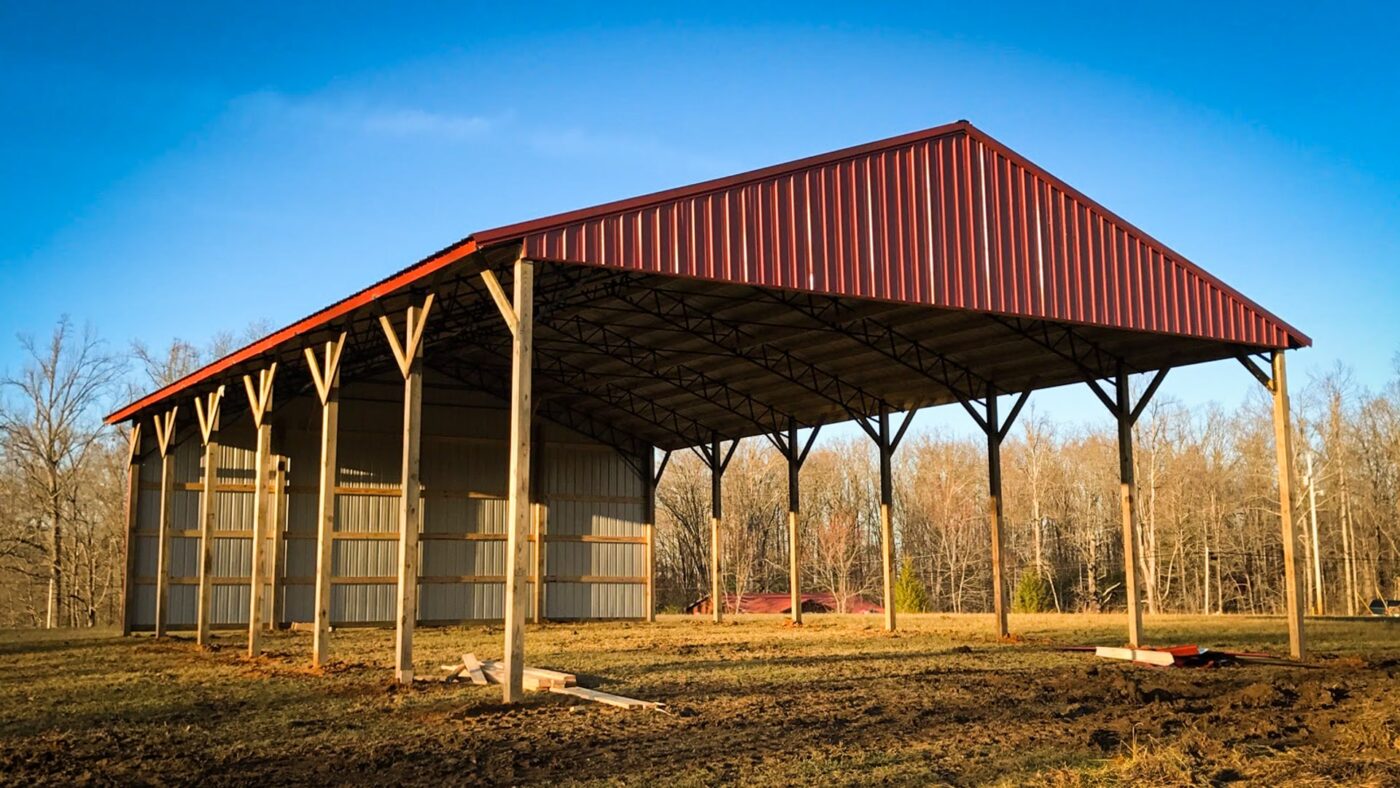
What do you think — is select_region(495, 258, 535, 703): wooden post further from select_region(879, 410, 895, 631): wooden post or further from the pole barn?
select_region(879, 410, 895, 631): wooden post

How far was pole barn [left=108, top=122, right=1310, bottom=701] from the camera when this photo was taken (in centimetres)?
1585

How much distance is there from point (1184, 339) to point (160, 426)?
2212 cm

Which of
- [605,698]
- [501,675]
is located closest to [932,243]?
[605,698]

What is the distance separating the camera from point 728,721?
12328 millimetres

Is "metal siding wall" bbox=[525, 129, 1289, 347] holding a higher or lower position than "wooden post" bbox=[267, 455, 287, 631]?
higher

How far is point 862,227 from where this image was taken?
17.0 meters

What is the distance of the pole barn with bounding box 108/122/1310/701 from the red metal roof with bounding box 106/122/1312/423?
4 cm

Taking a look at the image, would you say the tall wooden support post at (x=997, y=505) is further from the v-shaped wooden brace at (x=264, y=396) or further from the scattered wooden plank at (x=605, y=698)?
the v-shaped wooden brace at (x=264, y=396)

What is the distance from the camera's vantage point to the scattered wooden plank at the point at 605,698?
1329 centimetres

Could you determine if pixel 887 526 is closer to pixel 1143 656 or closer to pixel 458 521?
pixel 1143 656

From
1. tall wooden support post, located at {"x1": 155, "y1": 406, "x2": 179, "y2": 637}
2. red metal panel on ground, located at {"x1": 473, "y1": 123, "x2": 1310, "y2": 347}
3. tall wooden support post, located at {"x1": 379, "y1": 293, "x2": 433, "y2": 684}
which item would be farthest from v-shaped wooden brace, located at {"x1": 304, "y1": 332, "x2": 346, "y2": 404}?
tall wooden support post, located at {"x1": 155, "y1": 406, "x2": 179, "y2": 637}

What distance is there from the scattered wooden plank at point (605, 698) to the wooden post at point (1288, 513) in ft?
37.8

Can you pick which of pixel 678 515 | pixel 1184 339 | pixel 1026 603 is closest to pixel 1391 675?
pixel 1184 339

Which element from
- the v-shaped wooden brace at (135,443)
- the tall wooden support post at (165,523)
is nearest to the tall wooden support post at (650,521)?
the tall wooden support post at (165,523)
